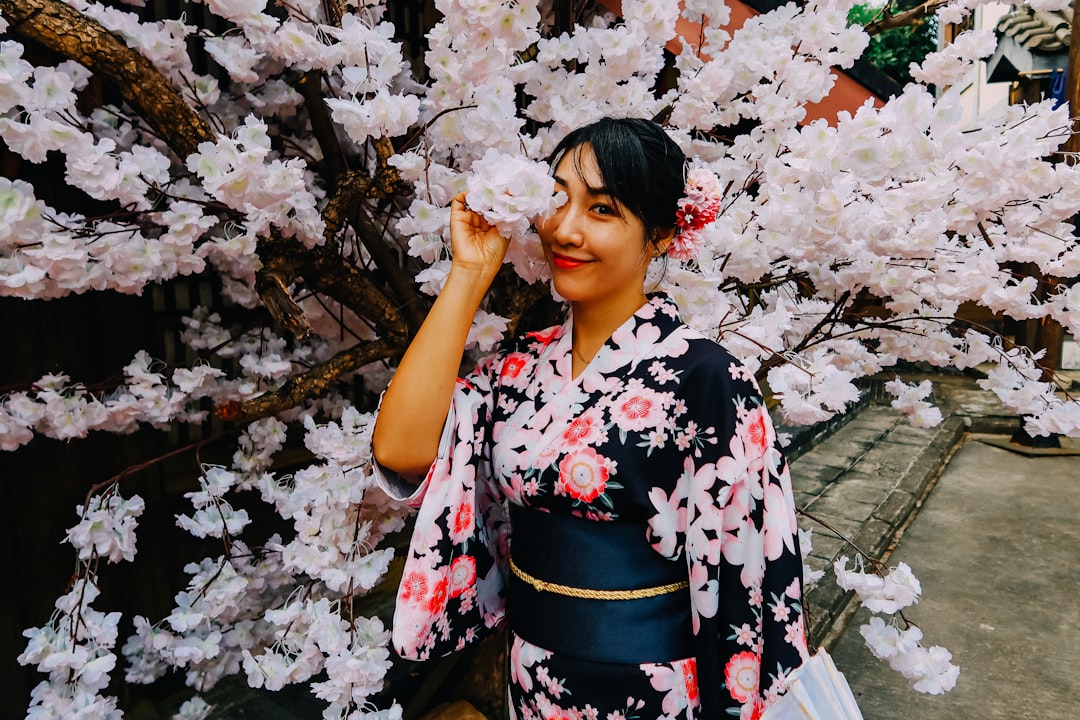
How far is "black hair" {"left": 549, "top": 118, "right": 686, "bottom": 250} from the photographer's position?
1.86 metres

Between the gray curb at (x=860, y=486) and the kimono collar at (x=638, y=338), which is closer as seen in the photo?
the kimono collar at (x=638, y=338)

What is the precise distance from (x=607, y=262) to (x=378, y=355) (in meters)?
1.12

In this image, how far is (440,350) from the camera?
1.82 meters

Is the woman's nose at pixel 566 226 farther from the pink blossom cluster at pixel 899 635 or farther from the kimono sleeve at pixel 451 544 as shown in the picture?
the pink blossom cluster at pixel 899 635

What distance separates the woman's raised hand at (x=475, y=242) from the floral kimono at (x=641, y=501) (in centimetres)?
40

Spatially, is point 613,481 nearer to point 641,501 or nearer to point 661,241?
point 641,501

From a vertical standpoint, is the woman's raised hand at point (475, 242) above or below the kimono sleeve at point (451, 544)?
above

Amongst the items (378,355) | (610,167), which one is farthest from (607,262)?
(378,355)

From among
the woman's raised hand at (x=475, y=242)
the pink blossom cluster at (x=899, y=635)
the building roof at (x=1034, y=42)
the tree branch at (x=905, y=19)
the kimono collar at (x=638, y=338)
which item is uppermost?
the tree branch at (x=905, y=19)

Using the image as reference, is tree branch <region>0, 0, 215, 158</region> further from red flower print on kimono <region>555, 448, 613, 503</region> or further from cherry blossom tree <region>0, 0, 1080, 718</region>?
red flower print on kimono <region>555, 448, 613, 503</region>

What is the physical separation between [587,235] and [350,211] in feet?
3.15

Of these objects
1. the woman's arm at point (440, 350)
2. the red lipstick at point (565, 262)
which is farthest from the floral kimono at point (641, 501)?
the red lipstick at point (565, 262)

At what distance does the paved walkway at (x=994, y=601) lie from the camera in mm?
4285

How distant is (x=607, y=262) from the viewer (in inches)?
74.8
